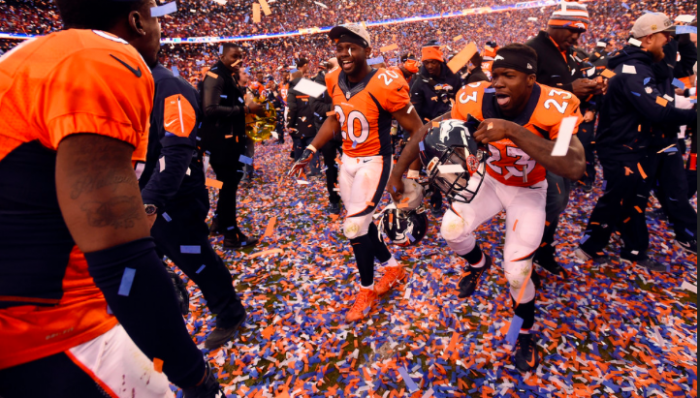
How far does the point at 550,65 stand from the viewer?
12.0ft

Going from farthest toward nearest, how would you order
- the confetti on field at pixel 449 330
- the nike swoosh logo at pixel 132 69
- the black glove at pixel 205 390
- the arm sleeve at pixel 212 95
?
the arm sleeve at pixel 212 95 < the confetti on field at pixel 449 330 < the black glove at pixel 205 390 < the nike swoosh logo at pixel 132 69

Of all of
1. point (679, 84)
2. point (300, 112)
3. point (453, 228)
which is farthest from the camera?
point (300, 112)

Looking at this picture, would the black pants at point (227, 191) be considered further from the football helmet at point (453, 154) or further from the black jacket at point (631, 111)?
the black jacket at point (631, 111)

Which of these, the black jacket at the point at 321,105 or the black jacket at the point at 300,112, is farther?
the black jacket at the point at 300,112

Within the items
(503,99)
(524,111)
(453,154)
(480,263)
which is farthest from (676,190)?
(453,154)

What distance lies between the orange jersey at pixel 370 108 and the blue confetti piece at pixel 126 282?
8.86 ft

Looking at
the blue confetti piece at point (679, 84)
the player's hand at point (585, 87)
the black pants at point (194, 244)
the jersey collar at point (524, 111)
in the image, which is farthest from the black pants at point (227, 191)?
the blue confetti piece at point (679, 84)

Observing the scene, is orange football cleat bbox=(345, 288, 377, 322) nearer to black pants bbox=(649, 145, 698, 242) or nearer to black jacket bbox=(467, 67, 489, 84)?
black pants bbox=(649, 145, 698, 242)

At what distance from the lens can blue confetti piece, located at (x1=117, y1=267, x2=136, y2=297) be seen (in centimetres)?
91

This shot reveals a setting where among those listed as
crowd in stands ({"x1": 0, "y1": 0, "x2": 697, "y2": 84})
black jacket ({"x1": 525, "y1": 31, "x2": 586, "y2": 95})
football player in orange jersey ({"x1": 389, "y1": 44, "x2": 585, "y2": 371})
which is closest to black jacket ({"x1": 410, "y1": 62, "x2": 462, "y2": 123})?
black jacket ({"x1": 525, "y1": 31, "x2": 586, "y2": 95})

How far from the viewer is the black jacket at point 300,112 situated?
308 inches

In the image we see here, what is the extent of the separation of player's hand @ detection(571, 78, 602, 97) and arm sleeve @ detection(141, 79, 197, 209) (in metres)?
3.75

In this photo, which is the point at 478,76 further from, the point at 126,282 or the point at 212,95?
the point at 126,282

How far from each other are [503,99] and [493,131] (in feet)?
2.05
